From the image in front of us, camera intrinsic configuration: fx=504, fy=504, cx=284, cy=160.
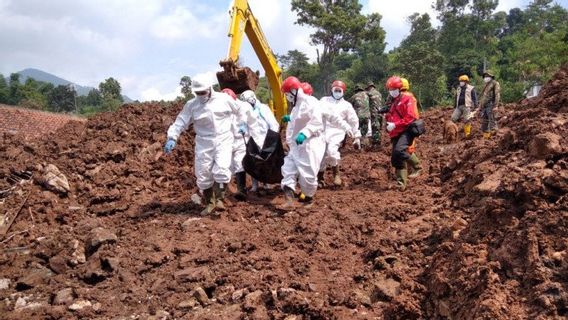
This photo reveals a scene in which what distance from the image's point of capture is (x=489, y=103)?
30.5 ft

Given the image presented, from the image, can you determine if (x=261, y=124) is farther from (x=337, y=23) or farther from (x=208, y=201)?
(x=337, y=23)

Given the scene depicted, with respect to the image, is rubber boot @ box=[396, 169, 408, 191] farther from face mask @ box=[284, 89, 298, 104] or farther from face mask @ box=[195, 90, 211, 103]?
face mask @ box=[195, 90, 211, 103]

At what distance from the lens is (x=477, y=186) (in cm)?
511

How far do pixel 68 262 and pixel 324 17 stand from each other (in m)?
23.8

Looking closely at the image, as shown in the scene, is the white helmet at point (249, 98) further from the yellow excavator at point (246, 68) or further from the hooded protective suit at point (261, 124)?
the yellow excavator at point (246, 68)

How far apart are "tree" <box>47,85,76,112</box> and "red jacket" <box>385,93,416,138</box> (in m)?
38.5

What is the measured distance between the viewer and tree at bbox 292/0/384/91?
88.1 ft

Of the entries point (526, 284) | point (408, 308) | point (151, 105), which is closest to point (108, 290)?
point (408, 308)

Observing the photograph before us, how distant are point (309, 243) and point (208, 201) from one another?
1.76 m

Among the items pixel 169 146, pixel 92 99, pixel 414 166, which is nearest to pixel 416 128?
pixel 414 166

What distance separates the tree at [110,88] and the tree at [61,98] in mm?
3255

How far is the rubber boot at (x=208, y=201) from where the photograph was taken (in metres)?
5.82

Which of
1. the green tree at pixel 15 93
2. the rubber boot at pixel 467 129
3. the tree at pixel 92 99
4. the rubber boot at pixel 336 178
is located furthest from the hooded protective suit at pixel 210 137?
the tree at pixel 92 99

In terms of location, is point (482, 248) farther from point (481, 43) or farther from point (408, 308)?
point (481, 43)
